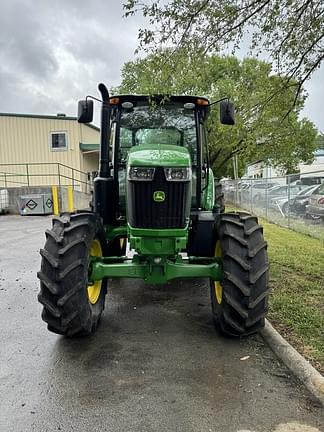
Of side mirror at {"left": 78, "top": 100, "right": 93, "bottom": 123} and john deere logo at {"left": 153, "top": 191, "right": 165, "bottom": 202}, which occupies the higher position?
side mirror at {"left": 78, "top": 100, "right": 93, "bottom": 123}

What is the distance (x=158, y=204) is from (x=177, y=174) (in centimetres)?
35

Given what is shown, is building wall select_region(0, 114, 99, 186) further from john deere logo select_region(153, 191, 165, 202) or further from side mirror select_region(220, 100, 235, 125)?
john deere logo select_region(153, 191, 165, 202)

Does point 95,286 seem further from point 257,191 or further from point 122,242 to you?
point 257,191

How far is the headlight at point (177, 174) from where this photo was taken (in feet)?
11.9

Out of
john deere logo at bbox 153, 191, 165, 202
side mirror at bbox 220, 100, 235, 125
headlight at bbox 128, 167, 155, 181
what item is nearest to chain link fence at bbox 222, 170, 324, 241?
side mirror at bbox 220, 100, 235, 125

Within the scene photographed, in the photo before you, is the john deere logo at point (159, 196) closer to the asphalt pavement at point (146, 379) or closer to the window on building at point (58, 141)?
the asphalt pavement at point (146, 379)

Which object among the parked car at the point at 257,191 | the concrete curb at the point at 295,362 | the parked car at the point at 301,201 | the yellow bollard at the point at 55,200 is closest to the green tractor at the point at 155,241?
the concrete curb at the point at 295,362

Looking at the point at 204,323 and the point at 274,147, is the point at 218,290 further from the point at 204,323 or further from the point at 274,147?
the point at 274,147

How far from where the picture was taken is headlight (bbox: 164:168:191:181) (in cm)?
362

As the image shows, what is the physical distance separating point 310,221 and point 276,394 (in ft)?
26.1

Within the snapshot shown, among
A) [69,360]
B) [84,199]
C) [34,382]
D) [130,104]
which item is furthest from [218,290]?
[84,199]

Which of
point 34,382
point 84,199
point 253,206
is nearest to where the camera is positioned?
point 34,382

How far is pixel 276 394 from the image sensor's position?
2.88m

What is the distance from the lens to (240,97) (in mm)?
14141
